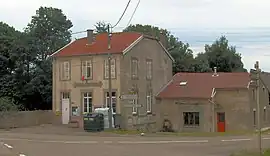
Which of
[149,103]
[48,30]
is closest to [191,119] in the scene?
[149,103]

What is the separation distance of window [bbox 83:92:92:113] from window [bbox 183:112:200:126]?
10.5 m

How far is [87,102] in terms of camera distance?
4688 centimetres

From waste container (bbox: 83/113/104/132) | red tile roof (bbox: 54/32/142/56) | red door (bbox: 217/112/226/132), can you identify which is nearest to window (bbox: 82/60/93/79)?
red tile roof (bbox: 54/32/142/56)

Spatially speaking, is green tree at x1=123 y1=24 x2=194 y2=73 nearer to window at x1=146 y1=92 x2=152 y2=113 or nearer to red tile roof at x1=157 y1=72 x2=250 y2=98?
red tile roof at x1=157 y1=72 x2=250 y2=98

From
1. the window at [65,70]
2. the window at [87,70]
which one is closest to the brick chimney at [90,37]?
the window at [87,70]

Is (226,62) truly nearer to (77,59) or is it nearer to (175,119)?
(175,119)

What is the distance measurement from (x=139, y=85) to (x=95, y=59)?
16.3ft

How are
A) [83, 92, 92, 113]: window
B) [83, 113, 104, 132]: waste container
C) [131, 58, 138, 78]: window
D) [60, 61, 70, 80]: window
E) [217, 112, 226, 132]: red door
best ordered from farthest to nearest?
[217, 112, 226, 132]: red door, [60, 61, 70, 80]: window, [131, 58, 138, 78]: window, [83, 92, 92, 113]: window, [83, 113, 104, 132]: waste container

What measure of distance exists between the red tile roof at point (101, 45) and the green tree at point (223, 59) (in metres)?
37.1

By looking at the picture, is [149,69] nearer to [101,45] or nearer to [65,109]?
[101,45]

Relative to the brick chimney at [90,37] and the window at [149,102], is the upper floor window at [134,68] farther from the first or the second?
the brick chimney at [90,37]

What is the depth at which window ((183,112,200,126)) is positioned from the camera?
2009 inches

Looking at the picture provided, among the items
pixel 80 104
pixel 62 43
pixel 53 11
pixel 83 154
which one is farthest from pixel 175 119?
pixel 83 154

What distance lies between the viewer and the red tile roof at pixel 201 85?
169ft
